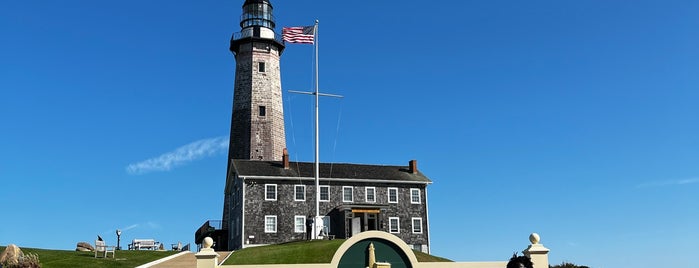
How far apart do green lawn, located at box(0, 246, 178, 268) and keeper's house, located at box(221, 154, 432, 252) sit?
941 centimetres

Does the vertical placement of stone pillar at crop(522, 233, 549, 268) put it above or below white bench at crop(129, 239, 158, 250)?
below

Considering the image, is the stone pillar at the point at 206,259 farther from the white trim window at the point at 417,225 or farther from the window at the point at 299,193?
the white trim window at the point at 417,225

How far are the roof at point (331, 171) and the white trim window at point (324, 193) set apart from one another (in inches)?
27.1

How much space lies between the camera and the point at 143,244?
46.3m

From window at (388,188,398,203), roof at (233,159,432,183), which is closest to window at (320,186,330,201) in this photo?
roof at (233,159,432,183)

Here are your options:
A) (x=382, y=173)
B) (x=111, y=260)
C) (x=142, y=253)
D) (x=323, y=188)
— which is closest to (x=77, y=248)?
(x=142, y=253)

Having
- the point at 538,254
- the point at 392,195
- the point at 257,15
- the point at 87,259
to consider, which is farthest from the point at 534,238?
the point at 257,15

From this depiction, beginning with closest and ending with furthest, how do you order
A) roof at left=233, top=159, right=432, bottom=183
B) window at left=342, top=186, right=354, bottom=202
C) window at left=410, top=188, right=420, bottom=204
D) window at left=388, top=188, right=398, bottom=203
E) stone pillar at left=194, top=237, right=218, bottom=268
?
1. stone pillar at left=194, top=237, right=218, bottom=268
2. roof at left=233, top=159, right=432, bottom=183
3. window at left=342, top=186, right=354, bottom=202
4. window at left=388, top=188, right=398, bottom=203
5. window at left=410, top=188, right=420, bottom=204

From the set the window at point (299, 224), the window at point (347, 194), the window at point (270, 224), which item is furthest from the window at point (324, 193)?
the window at point (270, 224)

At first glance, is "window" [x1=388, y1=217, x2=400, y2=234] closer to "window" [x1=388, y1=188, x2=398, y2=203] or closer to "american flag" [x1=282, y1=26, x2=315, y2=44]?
"window" [x1=388, y1=188, x2=398, y2=203]

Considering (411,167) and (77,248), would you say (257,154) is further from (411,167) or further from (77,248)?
(77,248)

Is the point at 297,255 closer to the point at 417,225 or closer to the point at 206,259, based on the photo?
the point at 206,259

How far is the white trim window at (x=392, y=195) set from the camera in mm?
48906

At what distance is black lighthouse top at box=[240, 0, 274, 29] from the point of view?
6206 centimetres
